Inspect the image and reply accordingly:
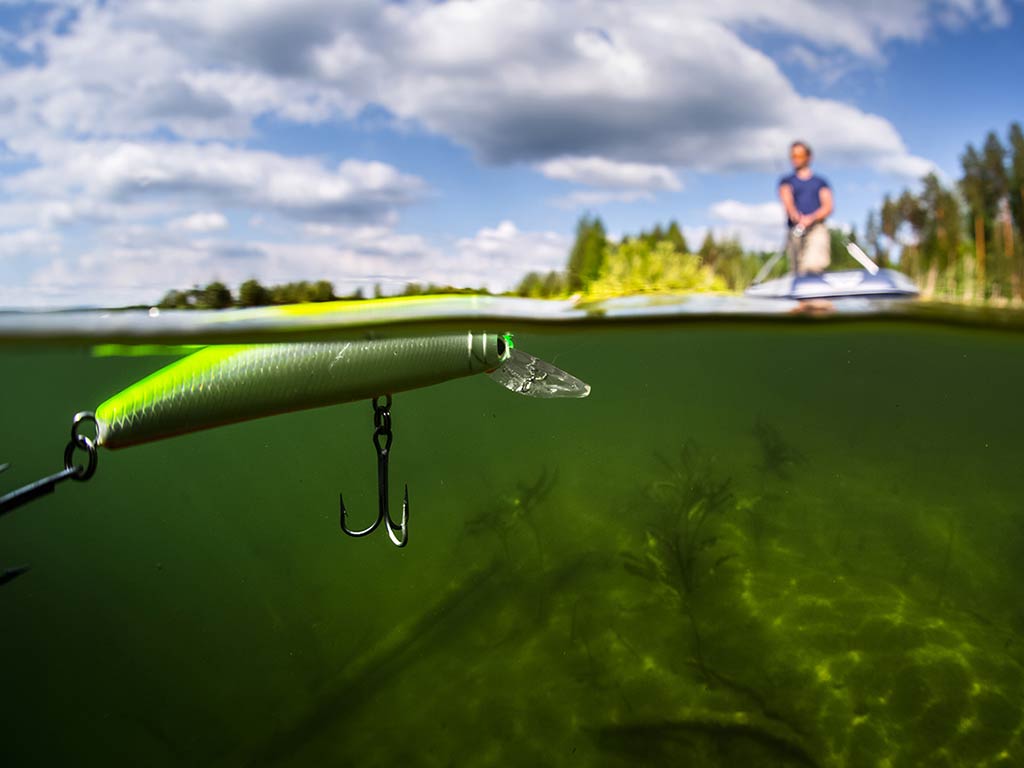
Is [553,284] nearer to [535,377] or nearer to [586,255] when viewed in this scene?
[586,255]

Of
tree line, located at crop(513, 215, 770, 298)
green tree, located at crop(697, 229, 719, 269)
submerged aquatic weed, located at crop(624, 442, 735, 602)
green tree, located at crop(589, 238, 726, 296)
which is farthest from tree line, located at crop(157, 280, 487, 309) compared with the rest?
submerged aquatic weed, located at crop(624, 442, 735, 602)

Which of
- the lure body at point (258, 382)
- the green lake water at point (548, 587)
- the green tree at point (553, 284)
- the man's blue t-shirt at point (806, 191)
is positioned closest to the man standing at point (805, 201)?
the man's blue t-shirt at point (806, 191)

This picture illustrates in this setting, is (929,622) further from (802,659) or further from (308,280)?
(308,280)

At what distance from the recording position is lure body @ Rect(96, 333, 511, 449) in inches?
99.7

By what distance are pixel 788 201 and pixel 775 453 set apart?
5.11 meters

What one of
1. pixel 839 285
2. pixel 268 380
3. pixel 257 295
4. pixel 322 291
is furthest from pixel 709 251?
pixel 268 380

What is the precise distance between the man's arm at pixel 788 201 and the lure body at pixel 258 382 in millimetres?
3705

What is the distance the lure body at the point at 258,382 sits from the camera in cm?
253

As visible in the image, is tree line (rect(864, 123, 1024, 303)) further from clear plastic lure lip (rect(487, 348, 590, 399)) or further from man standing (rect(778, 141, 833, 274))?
clear plastic lure lip (rect(487, 348, 590, 399))

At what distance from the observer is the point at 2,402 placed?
15281 millimetres

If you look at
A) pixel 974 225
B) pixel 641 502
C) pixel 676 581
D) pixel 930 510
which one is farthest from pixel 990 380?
pixel 676 581

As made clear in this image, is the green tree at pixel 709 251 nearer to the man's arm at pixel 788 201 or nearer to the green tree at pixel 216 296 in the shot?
the man's arm at pixel 788 201

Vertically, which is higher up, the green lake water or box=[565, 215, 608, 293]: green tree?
box=[565, 215, 608, 293]: green tree

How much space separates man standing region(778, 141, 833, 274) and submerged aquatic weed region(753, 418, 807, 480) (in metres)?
4.67
